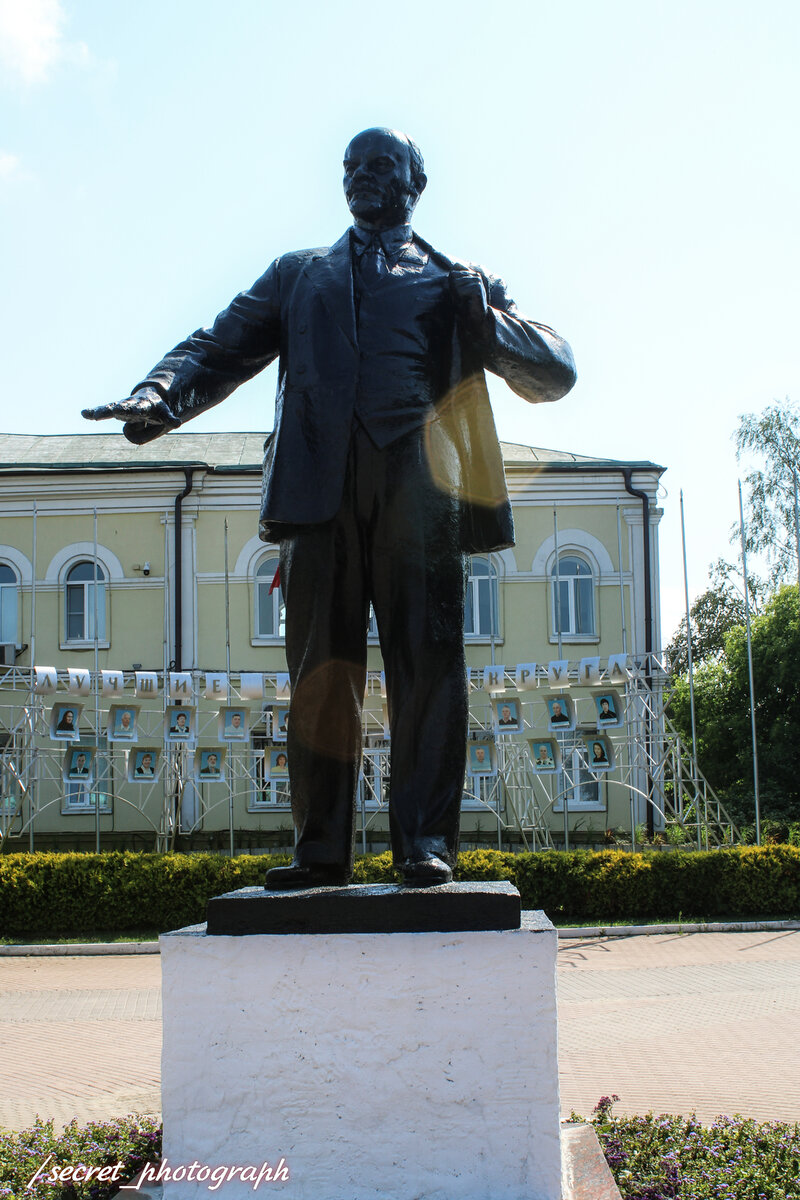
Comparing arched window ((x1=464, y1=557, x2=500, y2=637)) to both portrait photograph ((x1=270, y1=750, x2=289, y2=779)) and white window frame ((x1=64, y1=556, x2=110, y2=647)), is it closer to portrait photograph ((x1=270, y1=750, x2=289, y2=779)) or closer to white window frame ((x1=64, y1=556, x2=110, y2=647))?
white window frame ((x1=64, y1=556, x2=110, y2=647))

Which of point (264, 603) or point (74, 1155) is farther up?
point (264, 603)

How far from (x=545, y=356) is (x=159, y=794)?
64.0 ft

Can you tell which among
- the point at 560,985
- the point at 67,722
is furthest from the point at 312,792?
the point at 67,722

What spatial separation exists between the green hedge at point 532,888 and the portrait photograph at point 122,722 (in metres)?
2.98

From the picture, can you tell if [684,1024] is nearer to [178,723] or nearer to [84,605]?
[178,723]

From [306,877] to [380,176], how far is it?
197 centimetres

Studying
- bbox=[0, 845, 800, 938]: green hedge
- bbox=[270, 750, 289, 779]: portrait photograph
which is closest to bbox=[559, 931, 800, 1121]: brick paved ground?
bbox=[0, 845, 800, 938]: green hedge

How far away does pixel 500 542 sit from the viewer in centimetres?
328

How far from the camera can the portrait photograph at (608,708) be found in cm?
1633

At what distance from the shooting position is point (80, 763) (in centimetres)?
1644

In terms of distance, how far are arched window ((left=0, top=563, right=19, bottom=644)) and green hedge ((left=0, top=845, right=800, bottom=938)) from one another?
8.92m

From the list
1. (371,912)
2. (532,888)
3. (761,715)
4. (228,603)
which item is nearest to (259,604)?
(228,603)

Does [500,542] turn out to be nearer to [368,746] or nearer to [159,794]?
[368,746]

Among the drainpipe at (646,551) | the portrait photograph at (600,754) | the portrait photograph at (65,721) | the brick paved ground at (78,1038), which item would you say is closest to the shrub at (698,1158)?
the brick paved ground at (78,1038)
